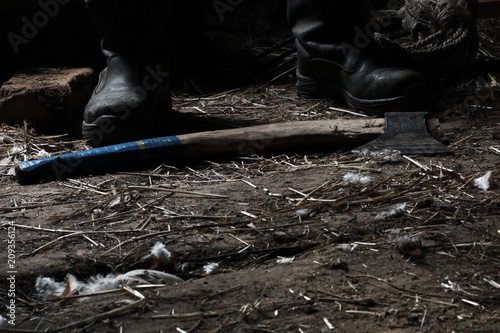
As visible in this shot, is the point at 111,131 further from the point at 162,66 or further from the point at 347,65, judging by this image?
the point at 347,65

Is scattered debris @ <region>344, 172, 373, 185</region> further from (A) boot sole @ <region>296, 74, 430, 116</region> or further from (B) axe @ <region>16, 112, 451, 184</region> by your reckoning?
(A) boot sole @ <region>296, 74, 430, 116</region>

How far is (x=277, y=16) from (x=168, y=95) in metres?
2.09

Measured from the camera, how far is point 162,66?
2.39 m

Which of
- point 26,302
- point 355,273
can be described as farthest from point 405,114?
point 26,302

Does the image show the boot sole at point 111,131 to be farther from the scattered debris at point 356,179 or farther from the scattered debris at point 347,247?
the scattered debris at point 347,247

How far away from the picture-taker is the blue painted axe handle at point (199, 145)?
1.94 m

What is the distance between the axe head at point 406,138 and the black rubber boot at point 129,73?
82 cm

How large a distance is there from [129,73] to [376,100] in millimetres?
979

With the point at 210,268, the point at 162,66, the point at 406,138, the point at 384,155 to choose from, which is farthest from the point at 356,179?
the point at 162,66

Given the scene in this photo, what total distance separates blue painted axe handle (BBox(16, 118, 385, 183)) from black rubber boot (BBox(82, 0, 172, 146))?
0.19 meters

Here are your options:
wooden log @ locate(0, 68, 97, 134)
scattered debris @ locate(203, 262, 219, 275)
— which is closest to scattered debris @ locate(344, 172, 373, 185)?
scattered debris @ locate(203, 262, 219, 275)

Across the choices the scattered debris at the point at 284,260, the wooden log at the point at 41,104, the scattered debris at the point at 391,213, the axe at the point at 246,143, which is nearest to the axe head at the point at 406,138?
the axe at the point at 246,143

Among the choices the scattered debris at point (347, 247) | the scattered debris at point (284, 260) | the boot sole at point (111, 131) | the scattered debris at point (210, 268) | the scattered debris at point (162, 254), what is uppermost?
the boot sole at point (111, 131)

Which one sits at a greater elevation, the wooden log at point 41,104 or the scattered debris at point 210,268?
the wooden log at point 41,104
